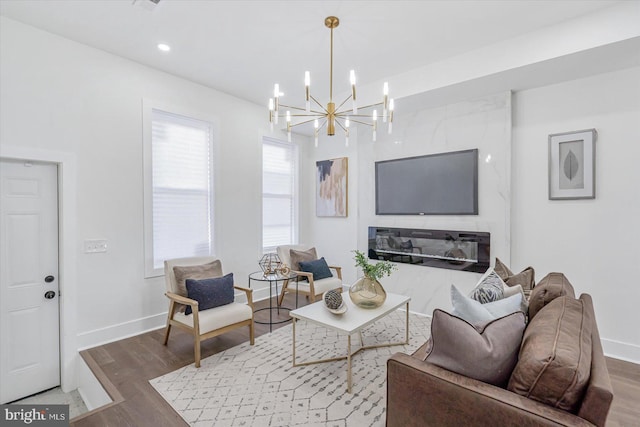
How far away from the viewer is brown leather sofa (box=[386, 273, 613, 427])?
1002 mm

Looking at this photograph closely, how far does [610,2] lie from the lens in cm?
238

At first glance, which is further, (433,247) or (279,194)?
(279,194)

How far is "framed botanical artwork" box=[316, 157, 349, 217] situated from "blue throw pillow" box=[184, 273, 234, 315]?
2.53 m

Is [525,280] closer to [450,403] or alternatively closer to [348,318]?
[348,318]

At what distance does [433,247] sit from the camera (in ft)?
13.1

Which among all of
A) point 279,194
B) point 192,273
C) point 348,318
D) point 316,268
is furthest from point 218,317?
point 279,194

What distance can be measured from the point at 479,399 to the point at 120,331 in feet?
11.3

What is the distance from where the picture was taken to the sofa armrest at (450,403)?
106cm

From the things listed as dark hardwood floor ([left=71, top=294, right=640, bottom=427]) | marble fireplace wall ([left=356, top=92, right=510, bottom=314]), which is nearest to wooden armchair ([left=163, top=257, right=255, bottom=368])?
dark hardwood floor ([left=71, top=294, right=640, bottom=427])

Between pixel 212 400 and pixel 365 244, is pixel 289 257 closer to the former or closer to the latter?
pixel 365 244

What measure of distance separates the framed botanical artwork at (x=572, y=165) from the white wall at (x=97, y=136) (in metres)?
4.21

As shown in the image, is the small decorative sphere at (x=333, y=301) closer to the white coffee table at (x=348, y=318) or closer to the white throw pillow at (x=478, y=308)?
Answer: the white coffee table at (x=348, y=318)

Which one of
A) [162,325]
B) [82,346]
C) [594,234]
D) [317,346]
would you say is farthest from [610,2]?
[82,346]

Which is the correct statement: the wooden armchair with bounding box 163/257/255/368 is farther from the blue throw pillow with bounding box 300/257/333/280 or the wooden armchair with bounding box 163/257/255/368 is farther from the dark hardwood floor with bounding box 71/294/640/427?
the blue throw pillow with bounding box 300/257/333/280
